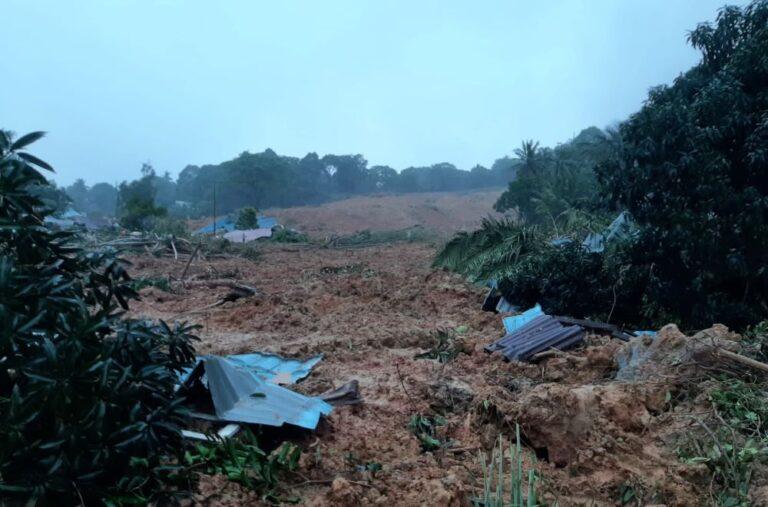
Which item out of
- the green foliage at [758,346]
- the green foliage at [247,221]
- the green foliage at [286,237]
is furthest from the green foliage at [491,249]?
the green foliage at [247,221]

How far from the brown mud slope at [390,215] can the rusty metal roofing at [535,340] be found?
25921 mm

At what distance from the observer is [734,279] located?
7.21 m

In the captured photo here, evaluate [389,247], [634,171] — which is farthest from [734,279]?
[389,247]

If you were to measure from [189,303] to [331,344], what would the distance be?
14.7ft

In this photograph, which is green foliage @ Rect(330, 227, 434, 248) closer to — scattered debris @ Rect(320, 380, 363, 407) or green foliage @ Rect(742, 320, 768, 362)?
scattered debris @ Rect(320, 380, 363, 407)

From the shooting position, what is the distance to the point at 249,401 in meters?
4.09

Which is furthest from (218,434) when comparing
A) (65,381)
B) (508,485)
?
(508,485)

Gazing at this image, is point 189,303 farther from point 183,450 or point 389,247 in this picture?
point 389,247

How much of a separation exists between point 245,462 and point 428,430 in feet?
4.63

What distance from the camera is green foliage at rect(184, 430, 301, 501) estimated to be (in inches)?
130

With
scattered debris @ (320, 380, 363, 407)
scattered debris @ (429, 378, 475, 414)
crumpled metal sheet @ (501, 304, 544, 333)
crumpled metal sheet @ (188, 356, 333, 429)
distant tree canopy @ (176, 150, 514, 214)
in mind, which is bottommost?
crumpled metal sheet @ (501, 304, 544, 333)

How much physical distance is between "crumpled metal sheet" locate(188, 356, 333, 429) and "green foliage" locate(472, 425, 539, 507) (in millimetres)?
1267

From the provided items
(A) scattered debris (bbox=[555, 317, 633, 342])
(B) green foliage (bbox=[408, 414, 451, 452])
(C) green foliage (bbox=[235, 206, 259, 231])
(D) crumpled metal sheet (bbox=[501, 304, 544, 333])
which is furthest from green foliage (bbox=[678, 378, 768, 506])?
(C) green foliage (bbox=[235, 206, 259, 231])

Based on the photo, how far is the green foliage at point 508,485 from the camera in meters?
2.72
